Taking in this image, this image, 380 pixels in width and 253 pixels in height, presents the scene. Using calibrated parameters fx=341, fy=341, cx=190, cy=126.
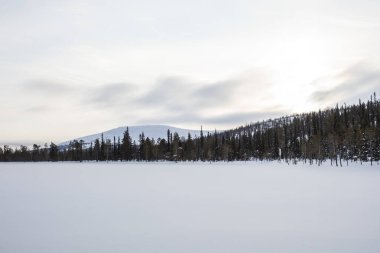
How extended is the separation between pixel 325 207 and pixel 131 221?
11097mm

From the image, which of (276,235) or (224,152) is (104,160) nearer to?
(224,152)

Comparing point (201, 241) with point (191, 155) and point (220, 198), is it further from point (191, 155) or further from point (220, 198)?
point (191, 155)

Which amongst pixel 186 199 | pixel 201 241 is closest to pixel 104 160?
pixel 186 199

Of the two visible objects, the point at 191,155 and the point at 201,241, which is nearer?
the point at 201,241

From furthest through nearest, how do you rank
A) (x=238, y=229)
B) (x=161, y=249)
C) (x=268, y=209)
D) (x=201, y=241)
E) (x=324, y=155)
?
(x=324, y=155) < (x=268, y=209) < (x=238, y=229) < (x=201, y=241) < (x=161, y=249)

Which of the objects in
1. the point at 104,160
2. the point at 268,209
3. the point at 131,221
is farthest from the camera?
the point at 104,160

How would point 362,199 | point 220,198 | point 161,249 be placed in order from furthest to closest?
point 220,198 < point 362,199 < point 161,249

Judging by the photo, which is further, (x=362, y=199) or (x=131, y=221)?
(x=362, y=199)

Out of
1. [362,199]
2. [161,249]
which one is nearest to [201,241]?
[161,249]

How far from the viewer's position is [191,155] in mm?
156750

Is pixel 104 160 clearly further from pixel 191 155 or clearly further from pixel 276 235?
pixel 276 235

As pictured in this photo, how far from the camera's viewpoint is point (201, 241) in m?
12.9

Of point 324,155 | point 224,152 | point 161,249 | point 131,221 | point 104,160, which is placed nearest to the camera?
point 161,249

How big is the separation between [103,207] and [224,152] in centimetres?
13357
